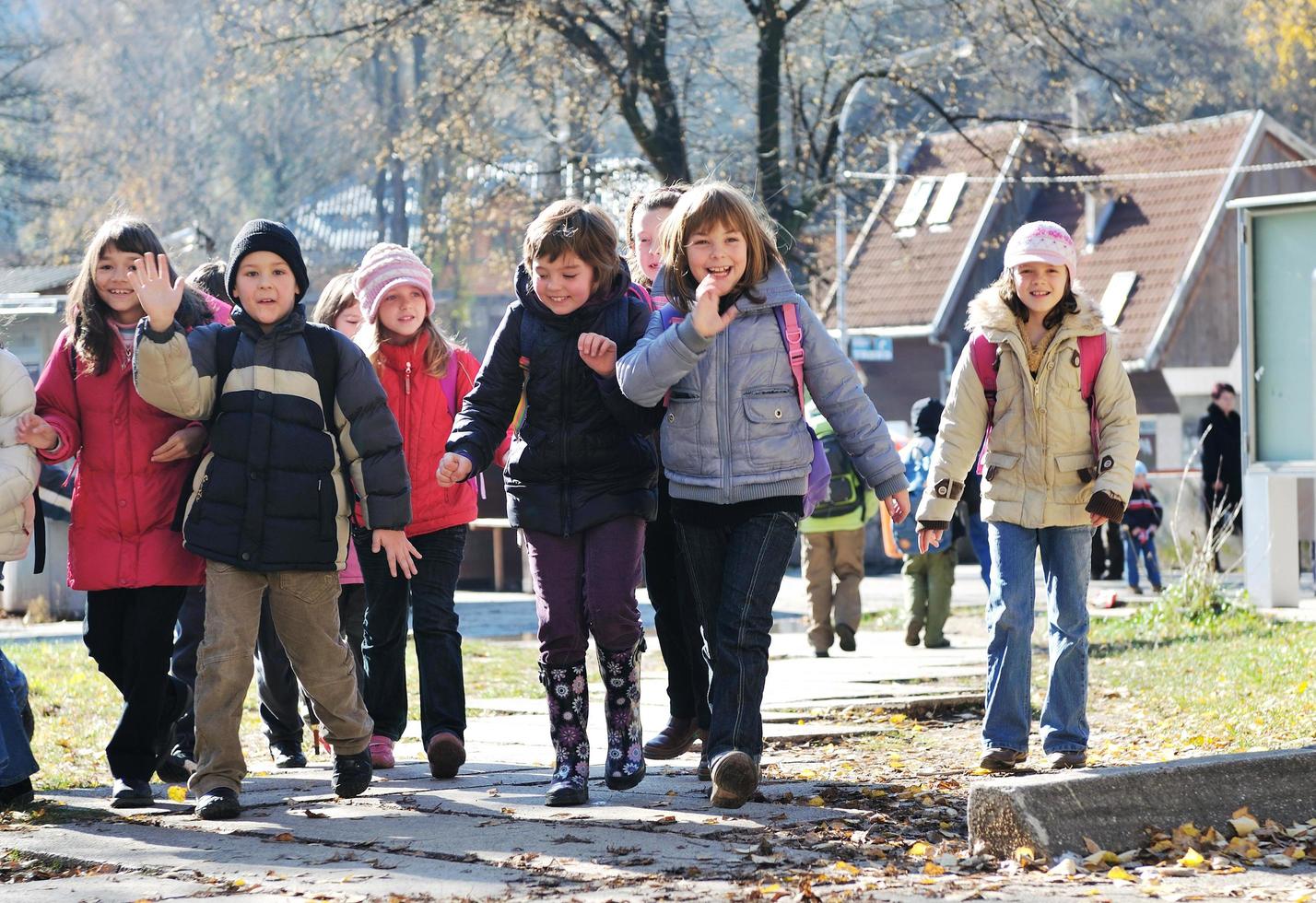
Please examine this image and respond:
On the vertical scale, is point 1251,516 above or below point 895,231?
below

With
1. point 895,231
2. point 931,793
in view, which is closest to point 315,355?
point 931,793

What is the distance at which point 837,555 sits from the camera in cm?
1180

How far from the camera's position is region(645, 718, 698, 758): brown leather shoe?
6516 millimetres

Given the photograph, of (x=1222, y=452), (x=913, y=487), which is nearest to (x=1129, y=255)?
(x=1222, y=452)

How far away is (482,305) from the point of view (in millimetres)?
58781

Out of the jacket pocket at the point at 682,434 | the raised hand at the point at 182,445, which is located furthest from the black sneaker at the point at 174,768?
the jacket pocket at the point at 682,434

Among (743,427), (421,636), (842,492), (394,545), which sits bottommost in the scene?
(421,636)

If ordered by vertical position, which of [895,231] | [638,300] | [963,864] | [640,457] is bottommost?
[963,864]

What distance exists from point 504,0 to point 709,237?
→ 13.4 m

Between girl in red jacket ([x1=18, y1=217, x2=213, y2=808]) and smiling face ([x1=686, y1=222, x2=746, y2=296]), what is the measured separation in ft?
5.41

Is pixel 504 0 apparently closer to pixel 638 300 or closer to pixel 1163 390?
pixel 638 300

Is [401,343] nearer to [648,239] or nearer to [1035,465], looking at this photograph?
[648,239]

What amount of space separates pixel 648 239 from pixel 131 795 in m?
2.58

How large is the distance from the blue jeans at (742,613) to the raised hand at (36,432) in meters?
1.97
